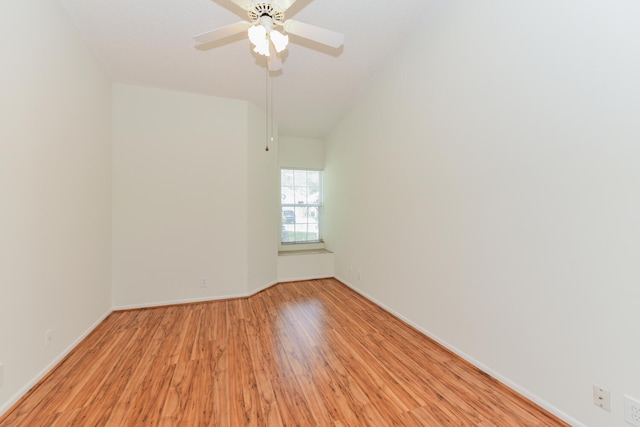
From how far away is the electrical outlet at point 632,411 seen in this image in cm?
124

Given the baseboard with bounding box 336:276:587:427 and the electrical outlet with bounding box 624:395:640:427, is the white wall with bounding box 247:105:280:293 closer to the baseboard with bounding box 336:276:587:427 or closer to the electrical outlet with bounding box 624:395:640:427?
the baseboard with bounding box 336:276:587:427

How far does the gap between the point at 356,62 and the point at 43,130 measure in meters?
2.95

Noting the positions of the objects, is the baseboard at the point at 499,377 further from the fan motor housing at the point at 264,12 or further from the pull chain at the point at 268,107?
the fan motor housing at the point at 264,12

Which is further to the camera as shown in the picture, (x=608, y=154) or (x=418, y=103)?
(x=418, y=103)

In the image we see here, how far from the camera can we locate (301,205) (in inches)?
196

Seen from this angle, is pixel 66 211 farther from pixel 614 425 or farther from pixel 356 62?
pixel 614 425

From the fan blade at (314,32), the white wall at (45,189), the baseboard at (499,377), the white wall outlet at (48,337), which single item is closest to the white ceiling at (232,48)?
the white wall at (45,189)

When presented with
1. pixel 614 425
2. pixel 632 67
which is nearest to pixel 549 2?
pixel 632 67

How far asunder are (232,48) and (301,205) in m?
2.82

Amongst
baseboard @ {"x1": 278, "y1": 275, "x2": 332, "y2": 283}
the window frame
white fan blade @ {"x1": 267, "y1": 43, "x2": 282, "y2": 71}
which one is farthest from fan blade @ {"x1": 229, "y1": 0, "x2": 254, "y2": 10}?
baseboard @ {"x1": 278, "y1": 275, "x2": 332, "y2": 283}

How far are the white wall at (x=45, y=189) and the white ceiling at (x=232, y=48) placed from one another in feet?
0.96

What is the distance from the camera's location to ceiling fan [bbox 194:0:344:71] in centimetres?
163

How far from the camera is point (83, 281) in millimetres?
2439

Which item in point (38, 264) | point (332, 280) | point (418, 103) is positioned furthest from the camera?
point (332, 280)
